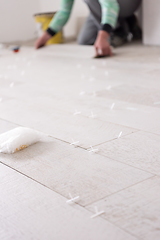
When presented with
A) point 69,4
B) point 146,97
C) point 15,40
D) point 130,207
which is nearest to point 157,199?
point 130,207

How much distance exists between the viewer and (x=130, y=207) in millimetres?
556

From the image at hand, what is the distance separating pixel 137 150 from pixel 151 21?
7.10 ft

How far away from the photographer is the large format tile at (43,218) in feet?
1.65

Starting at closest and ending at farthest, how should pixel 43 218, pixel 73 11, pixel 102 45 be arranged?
1. pixel 43 218
2. pixel 102 45
3. pixel 73 11

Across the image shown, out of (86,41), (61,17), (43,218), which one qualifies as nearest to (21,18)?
(61,17)

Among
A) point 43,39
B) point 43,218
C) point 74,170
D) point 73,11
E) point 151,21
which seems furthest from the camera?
point 73,11

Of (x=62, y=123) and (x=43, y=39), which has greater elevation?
(x=62, y=123)

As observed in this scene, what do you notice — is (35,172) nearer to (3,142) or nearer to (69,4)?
(3,142)

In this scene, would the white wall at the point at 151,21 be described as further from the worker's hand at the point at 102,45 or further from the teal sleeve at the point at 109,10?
the worker's hand at the point at 102,45

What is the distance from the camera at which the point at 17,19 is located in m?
4.55

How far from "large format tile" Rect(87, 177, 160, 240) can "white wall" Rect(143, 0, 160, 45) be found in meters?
2.25

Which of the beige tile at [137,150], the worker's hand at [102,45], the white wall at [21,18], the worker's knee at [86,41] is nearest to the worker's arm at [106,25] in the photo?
the worker's hand at [102,45]

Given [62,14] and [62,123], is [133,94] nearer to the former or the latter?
[62,123]

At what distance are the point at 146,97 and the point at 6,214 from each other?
2.65 feet
